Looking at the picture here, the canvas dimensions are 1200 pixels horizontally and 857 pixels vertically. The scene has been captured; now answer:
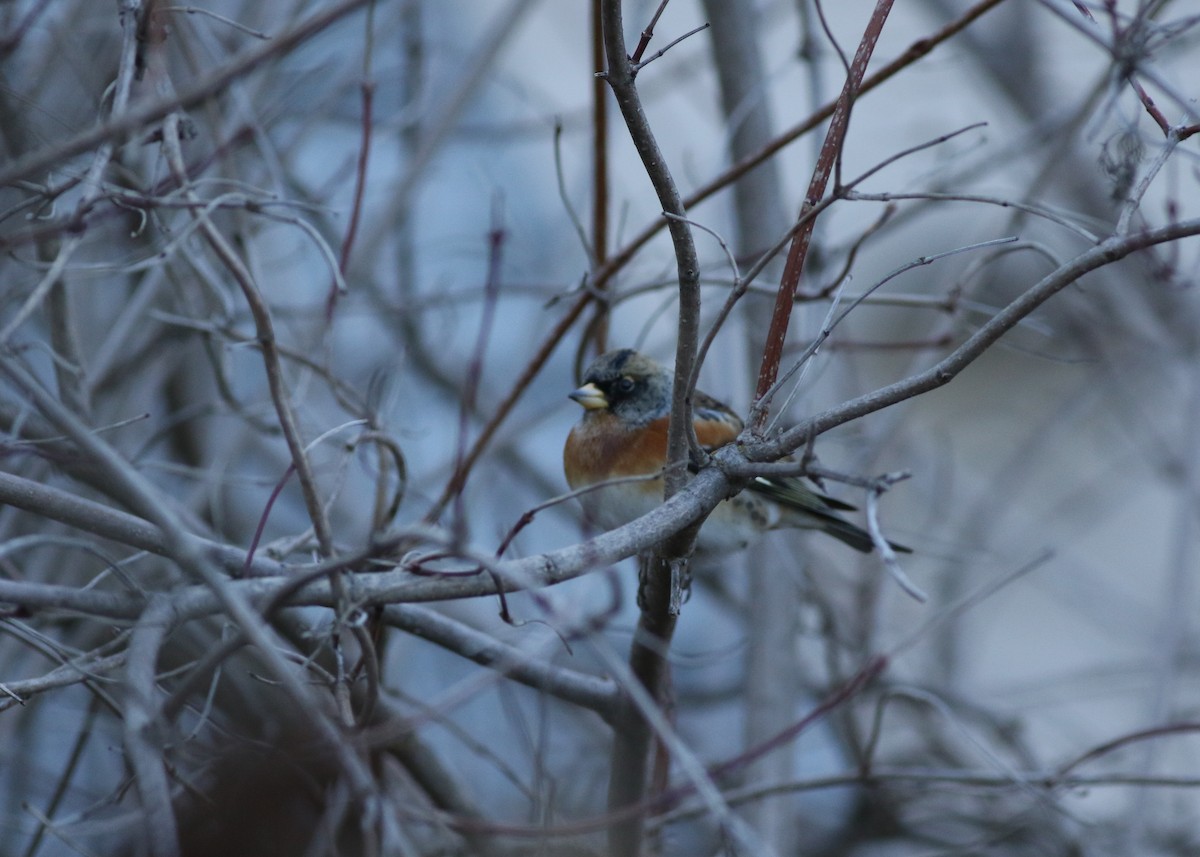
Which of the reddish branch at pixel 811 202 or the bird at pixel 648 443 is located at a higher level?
the bird at pixel 648 443

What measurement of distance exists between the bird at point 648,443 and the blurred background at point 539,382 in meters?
0.17

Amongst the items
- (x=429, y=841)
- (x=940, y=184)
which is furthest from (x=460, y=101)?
(x=429, y=841)

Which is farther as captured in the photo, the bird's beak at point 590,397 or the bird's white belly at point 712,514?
the bird's beak at point 590,397

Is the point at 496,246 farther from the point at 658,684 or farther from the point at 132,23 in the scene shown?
the point at 658,684

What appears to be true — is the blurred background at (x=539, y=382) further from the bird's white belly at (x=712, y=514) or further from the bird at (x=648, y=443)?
the bird's white belly at (x=712, y=514)

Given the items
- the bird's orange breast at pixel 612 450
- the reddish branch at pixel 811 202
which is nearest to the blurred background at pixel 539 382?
the reddish branch at pixel 811 202

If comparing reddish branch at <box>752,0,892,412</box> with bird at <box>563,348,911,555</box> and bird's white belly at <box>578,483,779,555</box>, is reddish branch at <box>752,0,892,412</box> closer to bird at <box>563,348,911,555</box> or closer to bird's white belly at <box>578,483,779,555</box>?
bird's white belly at <box>578,483,779,555</box>

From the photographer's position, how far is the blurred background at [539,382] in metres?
2.40

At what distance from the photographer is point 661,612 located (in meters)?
2.48

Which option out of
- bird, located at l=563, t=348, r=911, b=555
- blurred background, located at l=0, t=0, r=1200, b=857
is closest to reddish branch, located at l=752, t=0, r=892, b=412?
blurred background, located at l=0, t=0, r=1200, b=857

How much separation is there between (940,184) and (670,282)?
1872 millimetres

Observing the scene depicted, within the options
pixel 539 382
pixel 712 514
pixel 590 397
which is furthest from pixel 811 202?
pixel 539 382

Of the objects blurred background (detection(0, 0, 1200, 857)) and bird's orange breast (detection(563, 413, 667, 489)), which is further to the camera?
bird's orange breast (detection(563, 413, 667, 489))

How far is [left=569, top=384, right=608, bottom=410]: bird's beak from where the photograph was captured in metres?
3.68
